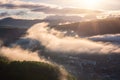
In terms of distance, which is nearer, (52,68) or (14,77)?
(14,77)

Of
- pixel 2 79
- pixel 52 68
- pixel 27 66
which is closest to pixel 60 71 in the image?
pixel 52 68

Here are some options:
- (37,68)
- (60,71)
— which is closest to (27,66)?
(37,68)

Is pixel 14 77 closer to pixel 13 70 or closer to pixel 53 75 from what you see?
pixel 13 70

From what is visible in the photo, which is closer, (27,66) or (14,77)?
(14,77)

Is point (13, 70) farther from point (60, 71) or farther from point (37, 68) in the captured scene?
point (60, 71)

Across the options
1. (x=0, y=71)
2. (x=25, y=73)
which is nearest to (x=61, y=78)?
(x=25, y=73)

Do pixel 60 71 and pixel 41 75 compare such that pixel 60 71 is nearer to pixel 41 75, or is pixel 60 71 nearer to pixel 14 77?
pixel 41 75
